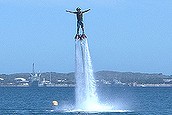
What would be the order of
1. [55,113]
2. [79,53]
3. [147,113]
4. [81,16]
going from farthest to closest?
[147,113], [55,113], [79,53], [81,16]

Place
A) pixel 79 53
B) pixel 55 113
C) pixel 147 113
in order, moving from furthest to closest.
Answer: pixel 147 113 → pixel 55 113 → pixel 79 53

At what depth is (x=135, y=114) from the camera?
132 meters

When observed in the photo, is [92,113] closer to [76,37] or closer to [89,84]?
[89,84]

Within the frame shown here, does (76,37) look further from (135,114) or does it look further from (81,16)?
(135,114)

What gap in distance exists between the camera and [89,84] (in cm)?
11456

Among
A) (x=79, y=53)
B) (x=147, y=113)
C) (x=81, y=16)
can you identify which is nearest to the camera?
(x=81, y=16)

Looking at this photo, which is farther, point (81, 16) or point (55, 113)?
point (55, 113)

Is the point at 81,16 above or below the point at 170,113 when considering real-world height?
above

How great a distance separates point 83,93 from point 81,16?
15801 mm

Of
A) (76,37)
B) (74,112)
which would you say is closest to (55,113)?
(74,112)

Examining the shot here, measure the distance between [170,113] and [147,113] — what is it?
4.98 meters

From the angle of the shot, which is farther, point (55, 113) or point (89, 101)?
point (55, 113)

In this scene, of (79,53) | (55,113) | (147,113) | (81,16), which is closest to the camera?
(81,16)

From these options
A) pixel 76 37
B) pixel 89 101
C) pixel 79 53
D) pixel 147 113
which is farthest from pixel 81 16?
pixel 147 113
